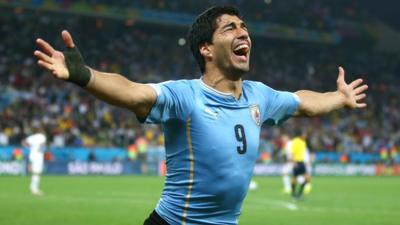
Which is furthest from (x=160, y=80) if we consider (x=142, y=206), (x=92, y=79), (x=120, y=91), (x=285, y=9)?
(x=92, y=79)

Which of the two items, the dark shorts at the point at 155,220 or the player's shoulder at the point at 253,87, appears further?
the player's shoulder at the point at 253,87

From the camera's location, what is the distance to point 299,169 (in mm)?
22422

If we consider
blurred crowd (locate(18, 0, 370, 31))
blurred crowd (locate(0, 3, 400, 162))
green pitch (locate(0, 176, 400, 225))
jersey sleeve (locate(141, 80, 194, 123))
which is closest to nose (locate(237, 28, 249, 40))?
jersey sleeve (locate(141, 80, 194, 123))

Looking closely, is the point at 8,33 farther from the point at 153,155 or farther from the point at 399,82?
the point at 399,82

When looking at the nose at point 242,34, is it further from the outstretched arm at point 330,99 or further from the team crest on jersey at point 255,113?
the outstretched arm at point 330,99

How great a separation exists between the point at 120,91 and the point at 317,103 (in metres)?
2.20

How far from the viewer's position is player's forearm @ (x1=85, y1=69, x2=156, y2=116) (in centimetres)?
470

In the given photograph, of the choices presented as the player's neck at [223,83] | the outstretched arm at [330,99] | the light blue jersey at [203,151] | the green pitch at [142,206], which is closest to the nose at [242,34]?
the player's neck at [223,83]

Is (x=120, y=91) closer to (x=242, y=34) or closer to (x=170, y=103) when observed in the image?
(x=170, y=103)

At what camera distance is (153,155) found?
36250 millimetres

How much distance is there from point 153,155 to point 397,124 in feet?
60.4

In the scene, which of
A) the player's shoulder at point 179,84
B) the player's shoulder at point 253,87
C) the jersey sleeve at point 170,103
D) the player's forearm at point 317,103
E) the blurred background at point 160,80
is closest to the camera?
the jersey sleeve at point 170,103

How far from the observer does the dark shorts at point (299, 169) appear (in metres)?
22.3

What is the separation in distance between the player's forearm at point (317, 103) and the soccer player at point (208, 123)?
87 centimetres
